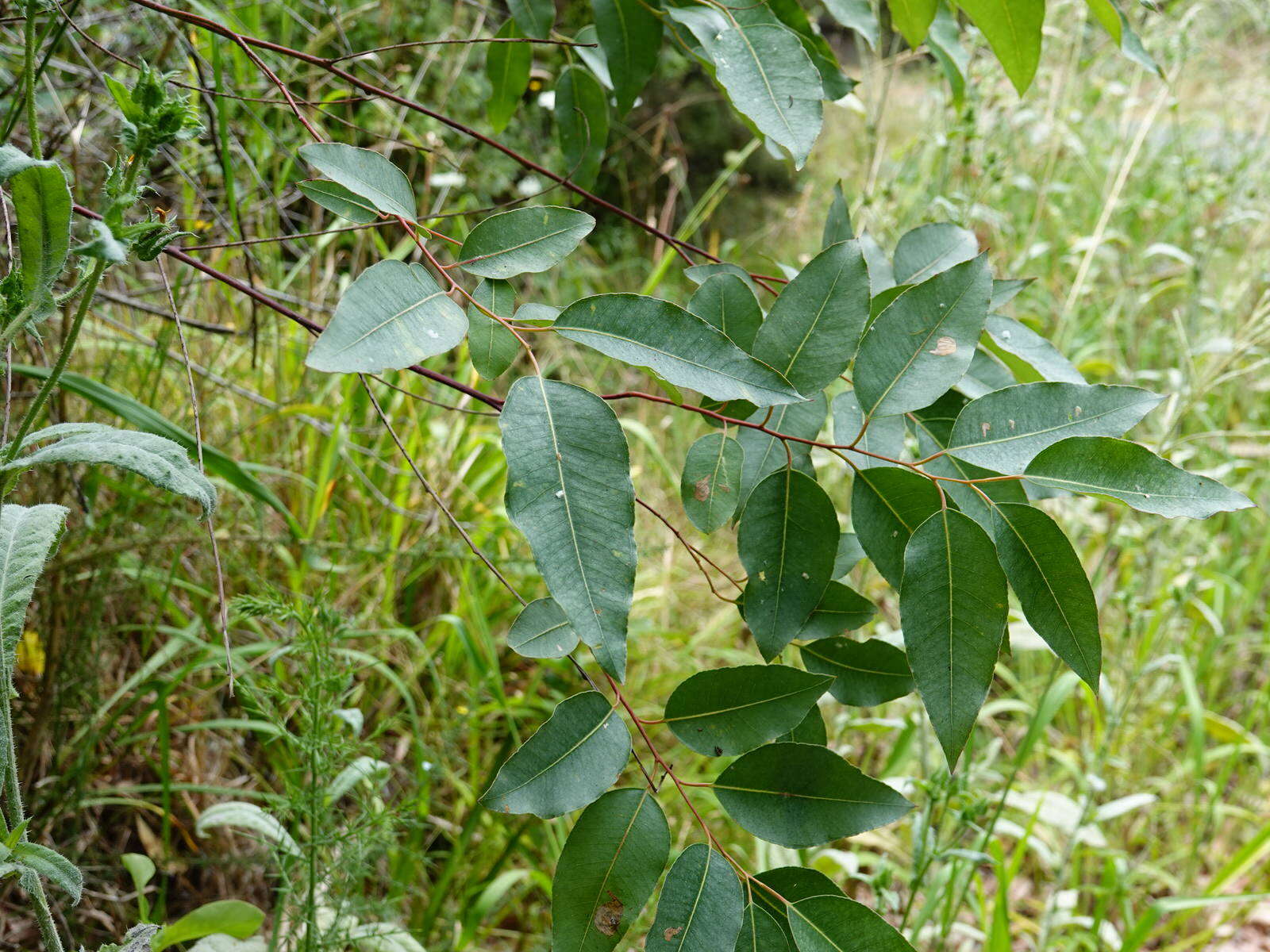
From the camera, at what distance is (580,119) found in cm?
91

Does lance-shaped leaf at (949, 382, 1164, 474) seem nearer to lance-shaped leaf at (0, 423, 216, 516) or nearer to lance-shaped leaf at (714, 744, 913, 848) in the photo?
lance-shaped leaf at (714, 744, 913, 848)

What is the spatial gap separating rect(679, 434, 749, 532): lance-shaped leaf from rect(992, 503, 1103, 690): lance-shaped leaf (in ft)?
0.55

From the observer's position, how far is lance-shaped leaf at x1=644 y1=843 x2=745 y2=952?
523mm

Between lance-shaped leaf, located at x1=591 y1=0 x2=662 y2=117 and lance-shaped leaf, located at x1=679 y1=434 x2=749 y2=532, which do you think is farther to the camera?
lance-shaped leaf, located at x1=591 y1=0 x2=662 y2=117

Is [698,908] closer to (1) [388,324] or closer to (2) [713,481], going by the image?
(2) [713,481]

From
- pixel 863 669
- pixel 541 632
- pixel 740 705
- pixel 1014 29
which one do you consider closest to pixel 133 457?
pixel 541 632

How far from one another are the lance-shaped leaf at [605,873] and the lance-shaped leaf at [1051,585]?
0.24 m

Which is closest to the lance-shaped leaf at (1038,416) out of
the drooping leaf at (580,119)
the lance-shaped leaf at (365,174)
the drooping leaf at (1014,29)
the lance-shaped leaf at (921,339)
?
the lance-shaped leaf at (921,339)

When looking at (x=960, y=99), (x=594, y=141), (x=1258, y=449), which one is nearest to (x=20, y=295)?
(x=594, y=141)

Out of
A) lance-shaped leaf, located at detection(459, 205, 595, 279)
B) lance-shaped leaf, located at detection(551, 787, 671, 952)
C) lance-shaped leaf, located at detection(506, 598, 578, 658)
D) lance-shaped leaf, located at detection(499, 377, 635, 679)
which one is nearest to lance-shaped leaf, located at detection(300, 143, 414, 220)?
lance-shaped leaf, located at detection(459, 205, 595, 279)

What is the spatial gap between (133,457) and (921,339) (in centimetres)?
45

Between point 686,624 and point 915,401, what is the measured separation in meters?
1.86

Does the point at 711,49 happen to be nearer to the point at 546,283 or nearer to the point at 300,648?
the point at 300,648

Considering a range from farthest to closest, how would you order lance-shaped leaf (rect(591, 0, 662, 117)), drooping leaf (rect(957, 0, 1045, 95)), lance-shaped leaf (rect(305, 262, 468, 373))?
lance-shaped leaf (rect(591, 0, 662, 117))
drooping leaf (rect(957, 0, 1045, 95))
lance-shaped leaf (rect(305, 262, 468, 373))
